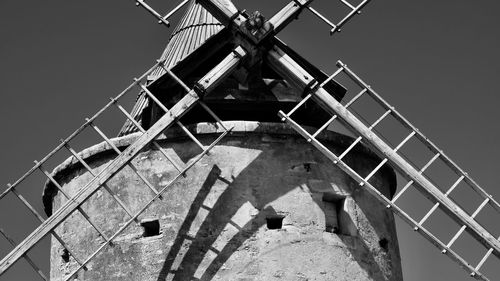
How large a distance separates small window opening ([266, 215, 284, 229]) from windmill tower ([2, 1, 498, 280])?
11mm

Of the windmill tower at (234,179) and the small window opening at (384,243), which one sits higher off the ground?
the windmill tower at (234,179)

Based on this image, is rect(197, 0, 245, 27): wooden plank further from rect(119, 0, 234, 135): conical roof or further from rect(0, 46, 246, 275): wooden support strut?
rect(119, 0, 234, 135): conical roof

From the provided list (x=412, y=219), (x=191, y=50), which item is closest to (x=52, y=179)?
A: (x=191, y=50)

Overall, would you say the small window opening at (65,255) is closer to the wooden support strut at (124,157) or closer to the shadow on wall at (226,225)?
the wooden support strut at (124,157)

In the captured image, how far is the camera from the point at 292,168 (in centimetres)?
1448

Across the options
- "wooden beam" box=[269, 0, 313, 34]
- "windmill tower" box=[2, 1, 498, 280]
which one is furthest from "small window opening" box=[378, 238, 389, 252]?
"wooden beam" box=[269, 0, 313, 34]

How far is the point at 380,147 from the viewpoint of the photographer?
1432cm

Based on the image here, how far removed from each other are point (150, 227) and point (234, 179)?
107cm

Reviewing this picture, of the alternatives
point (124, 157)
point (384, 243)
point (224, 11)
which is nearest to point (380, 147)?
point (384, 243)

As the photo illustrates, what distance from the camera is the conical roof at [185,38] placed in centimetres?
1614

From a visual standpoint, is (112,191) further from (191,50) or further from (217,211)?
(191,50)

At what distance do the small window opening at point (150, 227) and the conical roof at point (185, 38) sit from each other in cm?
189

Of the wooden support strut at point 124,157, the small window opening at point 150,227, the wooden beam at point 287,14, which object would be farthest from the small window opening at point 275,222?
the wooden beam at point 287,14

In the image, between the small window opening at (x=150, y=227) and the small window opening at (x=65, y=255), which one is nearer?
the small window opening at (x=150, y=227)
